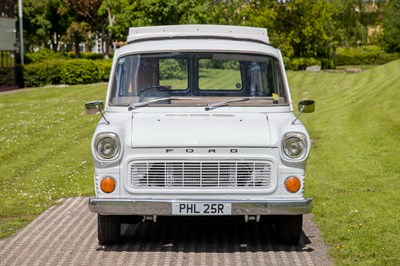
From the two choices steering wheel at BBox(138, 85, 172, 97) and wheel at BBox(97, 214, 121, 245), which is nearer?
wheel at BBox(97, 214, 121, 245)

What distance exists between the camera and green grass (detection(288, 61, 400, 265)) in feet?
26.1

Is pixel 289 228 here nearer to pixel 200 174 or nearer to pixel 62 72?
pixel 200 174

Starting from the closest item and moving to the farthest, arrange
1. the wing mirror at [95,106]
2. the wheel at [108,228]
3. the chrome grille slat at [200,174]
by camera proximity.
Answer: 1. the chrome grille slat at [200,174]
2. the wheel at [108,228]
3. the wing mirror at [95,106]

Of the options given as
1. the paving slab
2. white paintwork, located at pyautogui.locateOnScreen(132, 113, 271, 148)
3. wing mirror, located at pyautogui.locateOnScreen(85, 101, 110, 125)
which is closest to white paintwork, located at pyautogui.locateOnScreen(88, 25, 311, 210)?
white paintwork, located at pyautogui.locateOnScreen(132, 113, 271, 148)

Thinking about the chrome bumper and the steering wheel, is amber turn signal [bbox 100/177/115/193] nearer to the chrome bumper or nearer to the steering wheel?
the chrome bumper

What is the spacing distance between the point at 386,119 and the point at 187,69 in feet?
36.9

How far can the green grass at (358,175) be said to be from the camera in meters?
7.95

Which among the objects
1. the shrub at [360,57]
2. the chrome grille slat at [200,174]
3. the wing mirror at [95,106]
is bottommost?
the shrub at [360,57]

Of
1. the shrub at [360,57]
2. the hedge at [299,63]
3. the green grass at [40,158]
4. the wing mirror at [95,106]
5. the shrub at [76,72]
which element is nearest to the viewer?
the wing mirror at [95,106]

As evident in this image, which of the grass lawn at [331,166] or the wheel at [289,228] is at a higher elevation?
the wheel at [289,228]

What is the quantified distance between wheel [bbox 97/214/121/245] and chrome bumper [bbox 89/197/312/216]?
0.42 m

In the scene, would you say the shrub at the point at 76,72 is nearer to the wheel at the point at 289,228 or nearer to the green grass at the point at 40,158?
the green grass at the point at 40,158

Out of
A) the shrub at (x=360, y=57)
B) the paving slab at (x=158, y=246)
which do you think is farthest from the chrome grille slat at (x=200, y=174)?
the shrub at (x=360, y=57)

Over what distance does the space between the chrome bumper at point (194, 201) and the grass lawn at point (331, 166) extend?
67 centimetres
